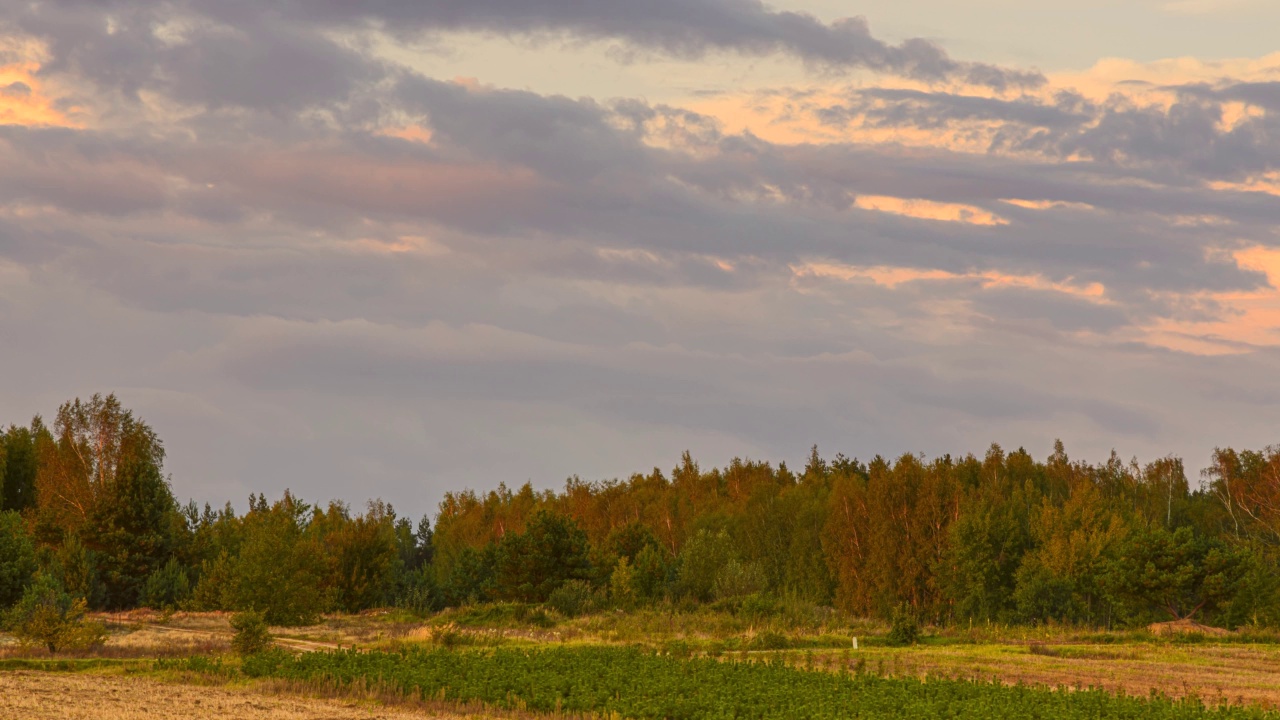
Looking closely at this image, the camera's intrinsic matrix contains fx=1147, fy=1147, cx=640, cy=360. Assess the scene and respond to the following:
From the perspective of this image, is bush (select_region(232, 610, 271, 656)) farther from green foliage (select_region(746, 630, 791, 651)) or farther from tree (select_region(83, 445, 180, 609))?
tree (select_region(83, 445, 180, 609))

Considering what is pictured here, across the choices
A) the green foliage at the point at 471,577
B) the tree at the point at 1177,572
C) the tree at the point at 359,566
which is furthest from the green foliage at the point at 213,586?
the tree at the point at 1177,572

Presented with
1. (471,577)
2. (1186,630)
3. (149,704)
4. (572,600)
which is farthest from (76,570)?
(1186,630)

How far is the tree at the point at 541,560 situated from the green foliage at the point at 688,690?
31.7m

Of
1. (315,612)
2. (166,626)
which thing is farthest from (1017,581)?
(166,626)

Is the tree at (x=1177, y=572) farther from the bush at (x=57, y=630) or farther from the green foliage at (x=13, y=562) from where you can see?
the green foliage at (x=13, y=562)

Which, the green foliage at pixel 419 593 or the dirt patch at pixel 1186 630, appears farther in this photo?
the green foliage at pixel 419 593

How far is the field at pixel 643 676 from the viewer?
79.5ft

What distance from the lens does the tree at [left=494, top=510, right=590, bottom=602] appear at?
215 feet

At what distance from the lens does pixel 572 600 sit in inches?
2325

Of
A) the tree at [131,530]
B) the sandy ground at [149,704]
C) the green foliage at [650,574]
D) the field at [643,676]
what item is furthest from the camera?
the green foliage at [650,574]

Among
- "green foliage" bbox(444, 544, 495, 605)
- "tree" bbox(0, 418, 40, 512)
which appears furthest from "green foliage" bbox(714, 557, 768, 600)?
"tree" bbox(0, 418, 40, 512)

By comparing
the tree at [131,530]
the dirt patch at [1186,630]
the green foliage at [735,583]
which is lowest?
the dirt patch at [1186,630]

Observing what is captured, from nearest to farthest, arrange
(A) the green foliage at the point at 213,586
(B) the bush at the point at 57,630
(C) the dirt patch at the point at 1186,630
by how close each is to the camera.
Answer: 1. (B) the bush at the point at 57,630
2. (C) the dirt patch at the point at 1186,630
3. (A) the green foliage at the point at 213,586

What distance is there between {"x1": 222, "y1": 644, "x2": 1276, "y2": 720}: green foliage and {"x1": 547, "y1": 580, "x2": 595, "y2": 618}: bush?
79.3 feet
